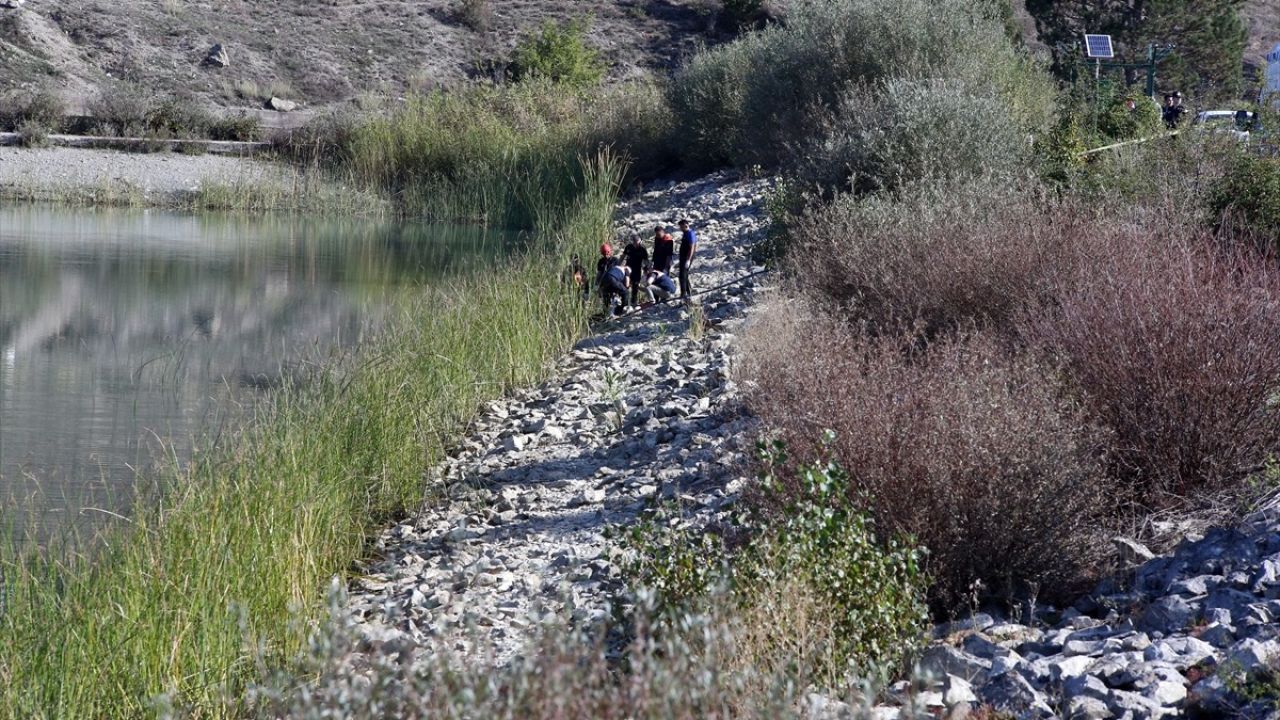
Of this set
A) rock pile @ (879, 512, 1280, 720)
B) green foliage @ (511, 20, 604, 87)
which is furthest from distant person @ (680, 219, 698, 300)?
green foliage @ (511, 20, 604, 87)

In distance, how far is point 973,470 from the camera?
259 inches

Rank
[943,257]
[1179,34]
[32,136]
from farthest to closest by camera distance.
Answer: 1. [1179,34]
2. [32,136]
3. [943,257]

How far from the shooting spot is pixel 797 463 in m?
6.64

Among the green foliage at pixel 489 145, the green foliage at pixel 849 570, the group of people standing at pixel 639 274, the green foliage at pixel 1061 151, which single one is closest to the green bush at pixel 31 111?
the green foliage at pixel 489 145

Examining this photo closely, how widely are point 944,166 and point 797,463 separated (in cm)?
1034

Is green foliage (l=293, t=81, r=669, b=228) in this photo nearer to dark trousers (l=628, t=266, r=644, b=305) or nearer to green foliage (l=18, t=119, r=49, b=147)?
green foliage (l=18, t=119, r=49, b=147)

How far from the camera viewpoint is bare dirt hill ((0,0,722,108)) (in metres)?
50.3

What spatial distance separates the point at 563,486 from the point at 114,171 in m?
30.9

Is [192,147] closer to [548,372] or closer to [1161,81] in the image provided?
[1161,81]

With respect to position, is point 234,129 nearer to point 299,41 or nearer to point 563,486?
point 299,41

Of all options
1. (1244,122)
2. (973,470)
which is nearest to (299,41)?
(1244,122)

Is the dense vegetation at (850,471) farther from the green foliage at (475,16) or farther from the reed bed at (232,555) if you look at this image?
the green foliage at (475,16)

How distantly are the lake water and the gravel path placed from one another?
9.05 feet

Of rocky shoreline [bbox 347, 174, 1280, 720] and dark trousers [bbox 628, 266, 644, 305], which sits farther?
dark trousers [bbox 628, 266, 644, 305]
